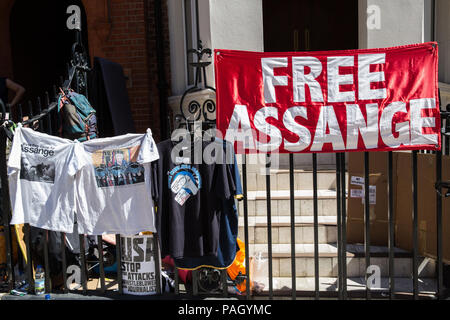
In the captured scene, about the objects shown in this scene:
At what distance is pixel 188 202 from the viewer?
3629mm

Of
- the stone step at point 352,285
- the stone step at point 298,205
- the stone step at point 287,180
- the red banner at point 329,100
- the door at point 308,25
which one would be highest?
the door at point 308,25

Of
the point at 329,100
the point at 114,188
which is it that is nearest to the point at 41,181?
the point at 114,188

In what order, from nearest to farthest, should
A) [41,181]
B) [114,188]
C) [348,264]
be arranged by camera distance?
[114,188] → [41,181] → [348,264]

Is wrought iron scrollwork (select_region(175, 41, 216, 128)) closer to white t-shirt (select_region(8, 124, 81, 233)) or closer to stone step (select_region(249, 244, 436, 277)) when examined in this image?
white t-shirt (select_region(8, 124, 81, 233))

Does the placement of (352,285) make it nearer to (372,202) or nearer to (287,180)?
(372,202)

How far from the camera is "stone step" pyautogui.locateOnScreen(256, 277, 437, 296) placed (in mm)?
3973

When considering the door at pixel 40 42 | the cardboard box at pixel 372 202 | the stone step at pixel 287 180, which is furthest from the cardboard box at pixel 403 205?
the door at pixel 40 42

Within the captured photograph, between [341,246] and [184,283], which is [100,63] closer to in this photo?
[184,283]

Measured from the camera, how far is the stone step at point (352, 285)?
3973 millimetres

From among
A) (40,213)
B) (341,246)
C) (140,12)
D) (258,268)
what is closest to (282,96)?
(341,246)

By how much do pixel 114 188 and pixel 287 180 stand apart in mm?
2784

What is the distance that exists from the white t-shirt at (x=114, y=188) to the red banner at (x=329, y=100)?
0.90 meters

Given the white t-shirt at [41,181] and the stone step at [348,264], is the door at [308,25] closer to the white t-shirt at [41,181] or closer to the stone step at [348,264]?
the stone step at [348,264]

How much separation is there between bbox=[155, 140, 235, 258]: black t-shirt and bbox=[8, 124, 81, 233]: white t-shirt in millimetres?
954
